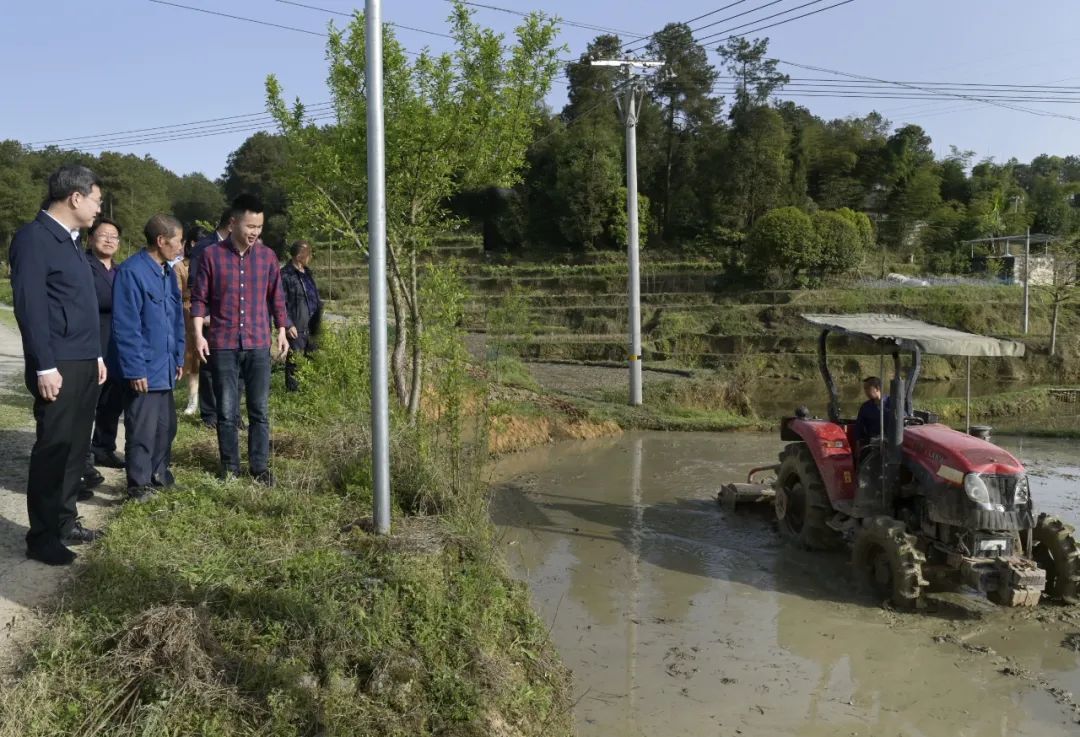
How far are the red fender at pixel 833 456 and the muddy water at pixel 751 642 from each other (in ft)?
2.22

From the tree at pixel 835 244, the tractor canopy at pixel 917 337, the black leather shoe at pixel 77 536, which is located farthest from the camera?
the tree at pixel 835 244

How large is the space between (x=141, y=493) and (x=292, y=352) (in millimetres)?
3821

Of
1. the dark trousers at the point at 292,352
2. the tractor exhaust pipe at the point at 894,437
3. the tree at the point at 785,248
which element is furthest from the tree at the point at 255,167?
the tractor exhaust pipe at the point at 894,437

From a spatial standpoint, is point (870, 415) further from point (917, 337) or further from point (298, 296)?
point (298, 296)

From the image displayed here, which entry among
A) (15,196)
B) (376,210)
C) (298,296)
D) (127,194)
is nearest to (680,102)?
(127,194)

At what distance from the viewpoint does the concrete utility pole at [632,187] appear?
605 inches

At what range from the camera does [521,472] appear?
11555 millimetres

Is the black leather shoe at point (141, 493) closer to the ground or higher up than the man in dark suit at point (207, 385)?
closer to the ground

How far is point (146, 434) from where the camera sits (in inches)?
225

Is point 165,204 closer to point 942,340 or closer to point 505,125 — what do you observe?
point 505,125

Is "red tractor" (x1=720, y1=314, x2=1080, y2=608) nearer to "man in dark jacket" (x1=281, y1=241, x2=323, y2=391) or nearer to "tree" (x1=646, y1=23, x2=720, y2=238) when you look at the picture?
"man in dark jacket" (x1=281, y1=241, x2=323, y2=391)

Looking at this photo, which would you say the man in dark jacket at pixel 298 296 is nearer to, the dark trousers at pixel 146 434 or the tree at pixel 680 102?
the dark trousers at pixel 146 434

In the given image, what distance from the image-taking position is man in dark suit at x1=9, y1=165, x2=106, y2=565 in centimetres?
447

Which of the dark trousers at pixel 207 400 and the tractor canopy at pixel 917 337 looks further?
the dark trousers at pixel 207 400
